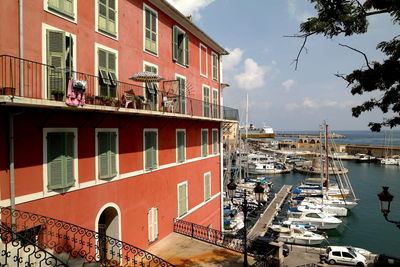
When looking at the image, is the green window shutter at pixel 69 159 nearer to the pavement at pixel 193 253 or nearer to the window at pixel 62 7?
the window at pixel 62 7

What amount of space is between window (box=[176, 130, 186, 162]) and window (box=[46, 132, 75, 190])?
23.6 ft

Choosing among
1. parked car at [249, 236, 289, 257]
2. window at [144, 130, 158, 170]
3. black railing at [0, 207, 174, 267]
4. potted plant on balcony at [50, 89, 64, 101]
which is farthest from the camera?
parked car at [249, 236, 289, 257]

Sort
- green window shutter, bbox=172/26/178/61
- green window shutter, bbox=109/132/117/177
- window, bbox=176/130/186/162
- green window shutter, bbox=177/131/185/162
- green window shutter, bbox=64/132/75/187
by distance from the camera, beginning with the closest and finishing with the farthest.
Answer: green window shutter, bbox=64/132/75/187, green window shutter, bbox=109/132/117/177, green window shutter, bbox=172/26/178/61, window, bbox=176/130/186/162, green window shutter, bbox=177/131/185/162

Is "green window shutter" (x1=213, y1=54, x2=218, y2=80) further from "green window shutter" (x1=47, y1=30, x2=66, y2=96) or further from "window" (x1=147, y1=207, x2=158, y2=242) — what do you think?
"green window shutter" (x1=47, y1=30, x2=66, y2=96)

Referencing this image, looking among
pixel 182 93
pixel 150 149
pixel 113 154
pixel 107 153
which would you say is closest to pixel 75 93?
pixel 107 153

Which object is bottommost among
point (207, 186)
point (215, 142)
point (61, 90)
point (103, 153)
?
point (207, 186)

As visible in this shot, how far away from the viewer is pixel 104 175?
10.9m

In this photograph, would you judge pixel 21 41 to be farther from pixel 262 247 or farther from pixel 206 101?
pixel 262 247

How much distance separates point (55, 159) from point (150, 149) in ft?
17.2

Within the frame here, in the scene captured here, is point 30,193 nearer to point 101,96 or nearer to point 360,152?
point 101,96

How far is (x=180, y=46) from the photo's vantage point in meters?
16.8

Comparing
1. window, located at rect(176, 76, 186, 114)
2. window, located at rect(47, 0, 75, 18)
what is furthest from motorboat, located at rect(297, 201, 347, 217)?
window, located at rect(47, 0, 75, 18)

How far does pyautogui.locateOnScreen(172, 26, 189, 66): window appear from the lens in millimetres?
15883

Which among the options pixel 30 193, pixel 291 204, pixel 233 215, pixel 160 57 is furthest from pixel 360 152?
pixel 30 193
